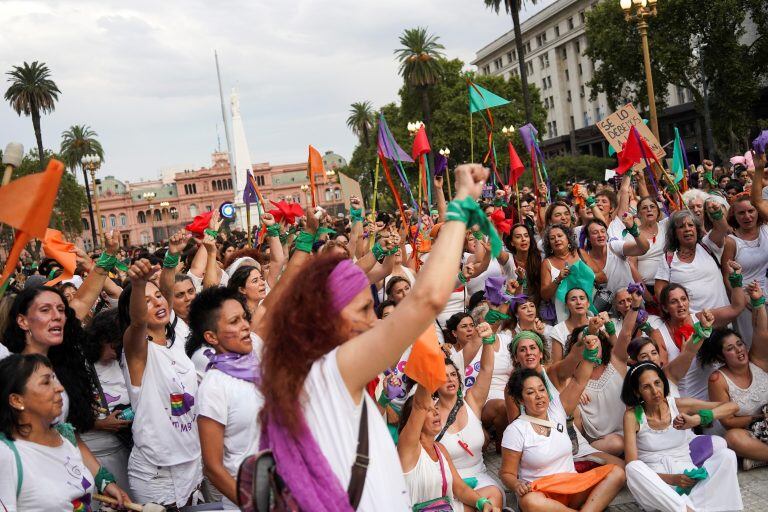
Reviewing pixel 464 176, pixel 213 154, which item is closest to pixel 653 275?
pixel 464 176

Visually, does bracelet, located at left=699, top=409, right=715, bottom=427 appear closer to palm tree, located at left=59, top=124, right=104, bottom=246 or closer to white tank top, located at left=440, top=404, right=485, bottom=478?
white tank top, located at left=440, top=404, right=485, bottom=478

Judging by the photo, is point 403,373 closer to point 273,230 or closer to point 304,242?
point 304,242

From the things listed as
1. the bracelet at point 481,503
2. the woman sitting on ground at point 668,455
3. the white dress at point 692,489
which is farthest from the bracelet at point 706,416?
the bracelet at point 481,503

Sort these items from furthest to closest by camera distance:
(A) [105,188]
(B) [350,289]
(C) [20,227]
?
(A) [105,188] → (C) [20,227] → (B) [350,289]

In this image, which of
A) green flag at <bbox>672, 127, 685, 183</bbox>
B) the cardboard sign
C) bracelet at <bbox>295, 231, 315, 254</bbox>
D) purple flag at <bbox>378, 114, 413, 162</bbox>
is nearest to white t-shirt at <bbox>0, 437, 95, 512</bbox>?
bracelet at <bbox>295, 231, 315, 254</bbox>

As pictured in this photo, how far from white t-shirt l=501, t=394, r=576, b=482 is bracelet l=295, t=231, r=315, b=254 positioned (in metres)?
1.82

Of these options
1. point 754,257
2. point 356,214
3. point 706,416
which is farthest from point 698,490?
point 356,214

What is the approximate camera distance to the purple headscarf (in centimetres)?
210

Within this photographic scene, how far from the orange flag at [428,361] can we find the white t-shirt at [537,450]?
157 centimetres

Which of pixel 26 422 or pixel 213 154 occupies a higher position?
pixel 213 154

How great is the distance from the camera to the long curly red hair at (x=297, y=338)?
205 centimetres

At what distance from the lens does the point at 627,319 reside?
551cm

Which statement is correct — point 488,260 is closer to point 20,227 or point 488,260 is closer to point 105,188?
point 20,227

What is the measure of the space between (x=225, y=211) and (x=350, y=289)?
8.11 m
